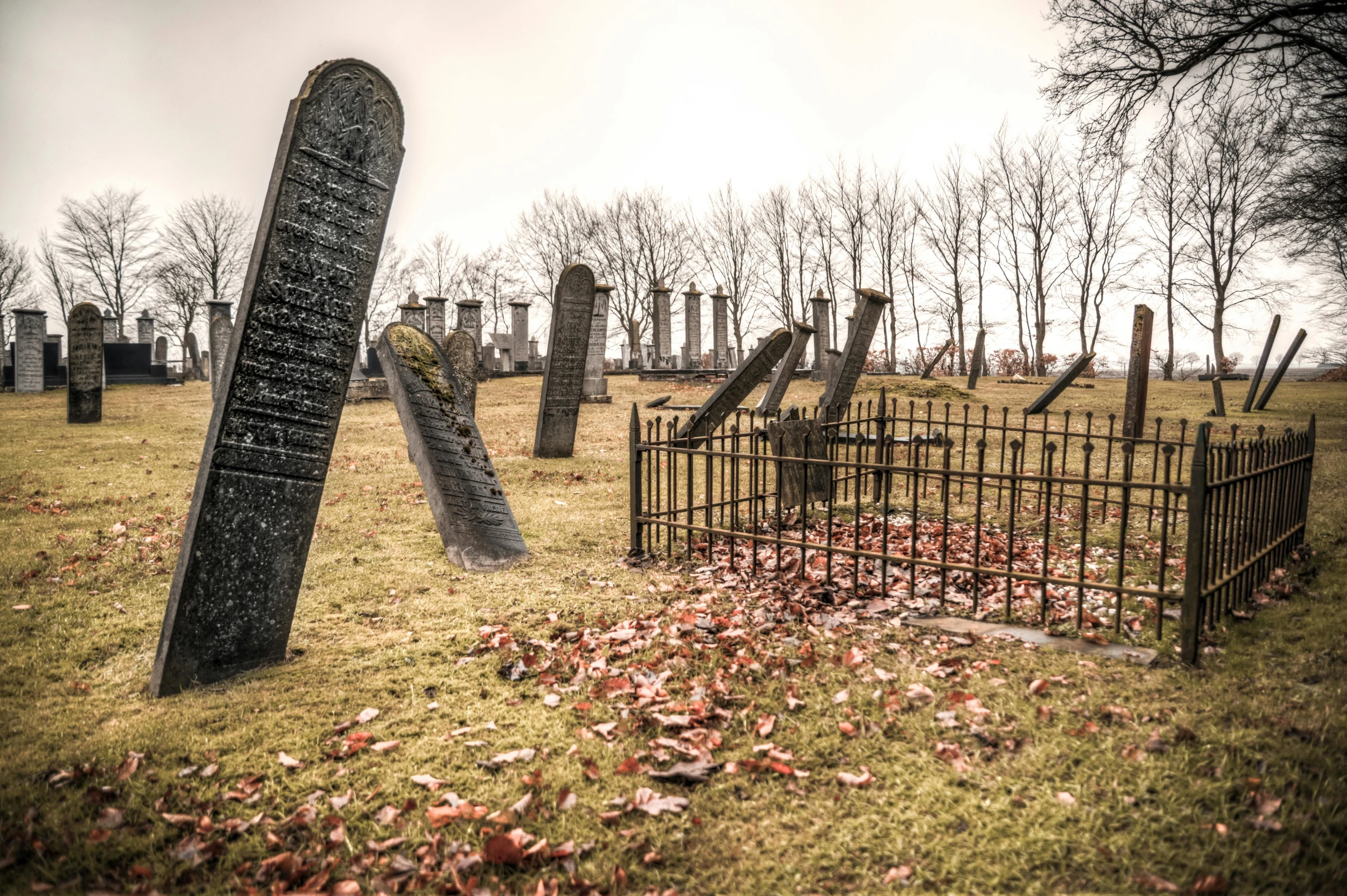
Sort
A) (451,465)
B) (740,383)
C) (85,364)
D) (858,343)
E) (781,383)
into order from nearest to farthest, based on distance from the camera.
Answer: (451,465)
(740,383)
(858,343)
(781,383)
(85,364)

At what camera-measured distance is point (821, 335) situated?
102 ft

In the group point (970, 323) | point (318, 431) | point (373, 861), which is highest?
point (970, 323)

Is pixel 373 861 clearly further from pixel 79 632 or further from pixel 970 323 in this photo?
pixel 970 323

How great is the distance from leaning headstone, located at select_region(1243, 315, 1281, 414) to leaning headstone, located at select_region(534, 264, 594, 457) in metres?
14.8

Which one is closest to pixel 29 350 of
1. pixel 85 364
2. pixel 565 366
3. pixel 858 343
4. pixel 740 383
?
pixel 85 364

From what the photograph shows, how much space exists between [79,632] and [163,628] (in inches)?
58.2

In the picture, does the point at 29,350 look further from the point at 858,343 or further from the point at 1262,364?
the point at 1262,364

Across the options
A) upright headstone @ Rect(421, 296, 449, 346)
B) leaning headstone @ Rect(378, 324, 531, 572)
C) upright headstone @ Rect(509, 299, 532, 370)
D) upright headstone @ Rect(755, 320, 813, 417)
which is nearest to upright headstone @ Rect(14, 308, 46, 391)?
upright headstone @ Rect(421, 296, 449, 346)

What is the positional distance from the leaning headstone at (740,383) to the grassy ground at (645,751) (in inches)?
A: 137

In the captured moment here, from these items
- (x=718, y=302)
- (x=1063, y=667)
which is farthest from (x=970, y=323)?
(x=1063, y=667)

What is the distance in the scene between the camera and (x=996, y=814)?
2727 millimetres

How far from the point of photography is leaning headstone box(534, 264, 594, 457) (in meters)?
12.2

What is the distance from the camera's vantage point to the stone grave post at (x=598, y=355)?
21.9m

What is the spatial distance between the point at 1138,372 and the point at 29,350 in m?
29.1
